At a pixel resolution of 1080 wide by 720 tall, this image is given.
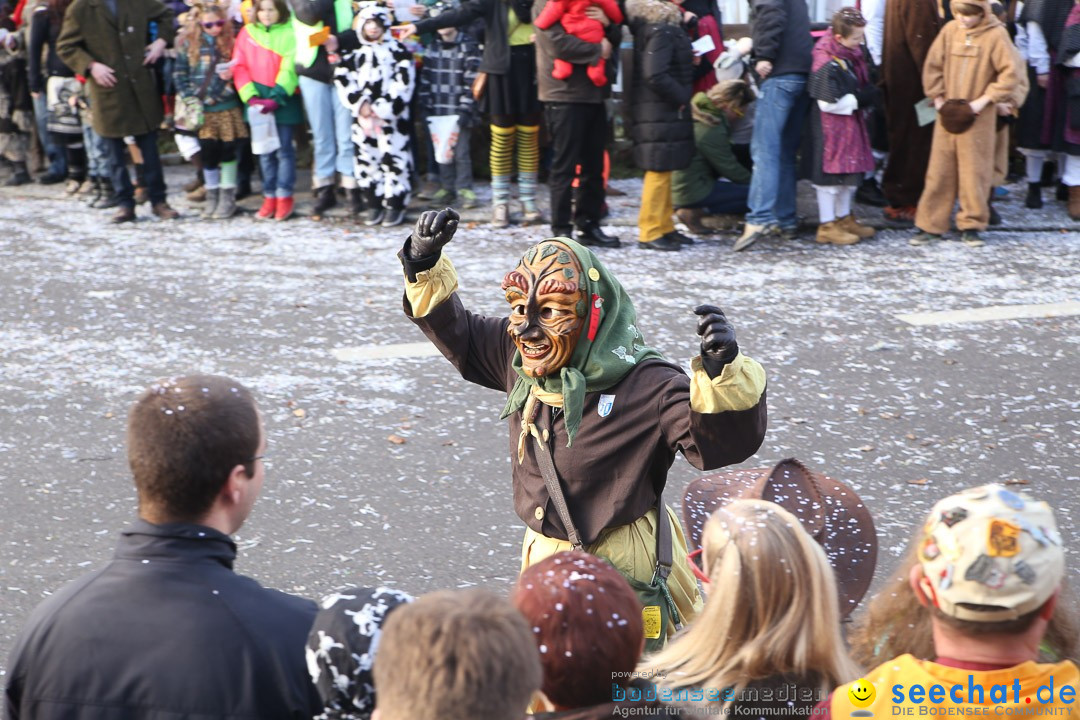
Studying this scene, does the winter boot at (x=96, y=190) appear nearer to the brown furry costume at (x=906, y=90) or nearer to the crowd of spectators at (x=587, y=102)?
the crowd of spectators at (x=587, y=102)

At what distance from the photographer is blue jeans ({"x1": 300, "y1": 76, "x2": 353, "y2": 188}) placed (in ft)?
34.2

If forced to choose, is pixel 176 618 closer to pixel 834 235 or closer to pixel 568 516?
pixel 568 516

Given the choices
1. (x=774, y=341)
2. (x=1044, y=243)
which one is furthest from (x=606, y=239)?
(x=1044, y=243)

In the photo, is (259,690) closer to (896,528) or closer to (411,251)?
(411,251)

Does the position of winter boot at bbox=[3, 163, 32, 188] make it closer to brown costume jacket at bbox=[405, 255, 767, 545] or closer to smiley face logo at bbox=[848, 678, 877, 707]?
brown costume jacket at bbox=[405, 255, 767, 545]

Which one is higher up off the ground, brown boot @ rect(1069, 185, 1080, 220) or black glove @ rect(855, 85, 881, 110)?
black glove @ rect(855, 85, 881, 110)

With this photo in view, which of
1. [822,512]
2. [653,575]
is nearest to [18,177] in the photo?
[653,575]

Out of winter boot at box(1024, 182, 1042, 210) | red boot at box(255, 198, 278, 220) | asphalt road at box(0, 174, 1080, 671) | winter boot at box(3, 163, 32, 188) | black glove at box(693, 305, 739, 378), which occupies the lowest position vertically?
asphalt road at box(0, 174, 1080, 671)

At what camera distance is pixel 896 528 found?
206 inches

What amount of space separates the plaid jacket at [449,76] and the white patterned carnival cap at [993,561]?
8531 millimetres

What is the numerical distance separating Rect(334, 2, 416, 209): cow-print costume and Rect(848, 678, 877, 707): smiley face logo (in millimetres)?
8466

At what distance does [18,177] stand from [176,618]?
11717mm

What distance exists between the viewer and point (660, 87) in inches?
352


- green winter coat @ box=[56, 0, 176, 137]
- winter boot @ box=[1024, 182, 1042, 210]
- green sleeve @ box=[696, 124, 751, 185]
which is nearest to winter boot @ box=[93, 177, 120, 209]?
green winter coat @ box=[56, 0, 176, 137]
